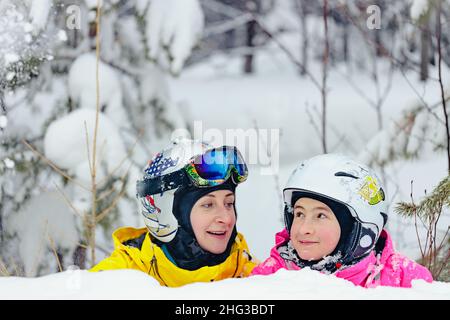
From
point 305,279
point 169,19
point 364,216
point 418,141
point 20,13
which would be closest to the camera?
point 305,279

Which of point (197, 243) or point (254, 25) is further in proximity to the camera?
point (254, 25)

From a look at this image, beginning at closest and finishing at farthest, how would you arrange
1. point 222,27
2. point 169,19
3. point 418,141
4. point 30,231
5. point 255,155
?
point 418,141
point 169,19
point 30,231
point 255,155
point 222,27

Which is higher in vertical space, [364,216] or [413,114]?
[413,114]

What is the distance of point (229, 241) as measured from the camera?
3.98 m

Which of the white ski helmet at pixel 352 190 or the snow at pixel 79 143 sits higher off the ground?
the snow at pixel 79 143

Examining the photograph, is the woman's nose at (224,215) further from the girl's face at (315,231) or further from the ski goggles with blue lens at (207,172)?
the girl's face at (315,231)

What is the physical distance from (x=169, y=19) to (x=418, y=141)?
233 cm

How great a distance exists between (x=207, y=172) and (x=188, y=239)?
14.5 inches

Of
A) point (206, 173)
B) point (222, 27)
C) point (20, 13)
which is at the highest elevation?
point (222, 27)

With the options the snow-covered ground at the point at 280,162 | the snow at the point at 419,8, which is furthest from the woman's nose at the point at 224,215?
the snow at the point at 419,8

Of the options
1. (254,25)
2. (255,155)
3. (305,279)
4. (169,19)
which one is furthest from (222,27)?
(305,279)

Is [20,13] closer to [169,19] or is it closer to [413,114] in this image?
[169,19]

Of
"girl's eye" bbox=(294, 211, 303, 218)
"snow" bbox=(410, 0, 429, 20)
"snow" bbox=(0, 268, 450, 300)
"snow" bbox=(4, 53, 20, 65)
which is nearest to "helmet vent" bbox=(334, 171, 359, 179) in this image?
"girl's eye" bbox=(294, 211, 303, 218)

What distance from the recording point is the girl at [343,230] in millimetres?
3527
